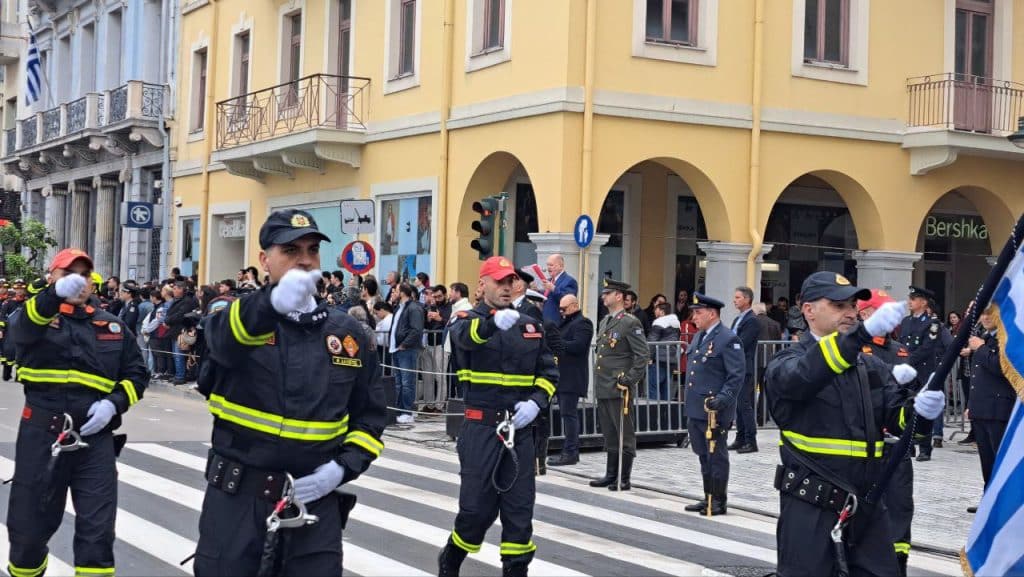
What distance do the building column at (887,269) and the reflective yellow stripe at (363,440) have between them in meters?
17.6

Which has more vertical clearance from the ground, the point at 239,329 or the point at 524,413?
the point at 239,329

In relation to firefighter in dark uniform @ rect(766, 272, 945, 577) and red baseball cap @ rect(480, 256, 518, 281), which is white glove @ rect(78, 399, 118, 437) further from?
firefighter in dark uniform @ rect(766, 272, 945, 577)

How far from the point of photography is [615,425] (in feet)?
42.8

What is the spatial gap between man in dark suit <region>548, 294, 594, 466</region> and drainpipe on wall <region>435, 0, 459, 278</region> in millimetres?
7379

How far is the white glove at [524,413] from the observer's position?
8.07 m

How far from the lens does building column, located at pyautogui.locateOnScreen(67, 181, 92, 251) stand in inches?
1500

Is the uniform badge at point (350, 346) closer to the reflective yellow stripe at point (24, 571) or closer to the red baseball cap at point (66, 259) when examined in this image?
the red baseball cap at point (66, 259)

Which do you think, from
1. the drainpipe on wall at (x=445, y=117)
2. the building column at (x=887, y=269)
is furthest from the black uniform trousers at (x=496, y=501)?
the building column at (x=887, y=269)

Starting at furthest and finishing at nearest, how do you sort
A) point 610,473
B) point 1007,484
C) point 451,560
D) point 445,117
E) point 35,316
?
point 445,117
point 610,473
point 451,560
point 35,316
point 1007,484

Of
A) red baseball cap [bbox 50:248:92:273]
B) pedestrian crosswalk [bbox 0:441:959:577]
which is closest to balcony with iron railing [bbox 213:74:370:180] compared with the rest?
pedestrian crosswalk [bbox 0:441:959:577]

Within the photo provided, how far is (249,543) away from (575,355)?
30.1 feet

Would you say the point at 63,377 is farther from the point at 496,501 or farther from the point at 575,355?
the point at 575,355

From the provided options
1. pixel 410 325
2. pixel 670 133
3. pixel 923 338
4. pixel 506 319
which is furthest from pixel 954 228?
pixel 506 319

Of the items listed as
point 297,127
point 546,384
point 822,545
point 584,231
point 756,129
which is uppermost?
point 297,127
